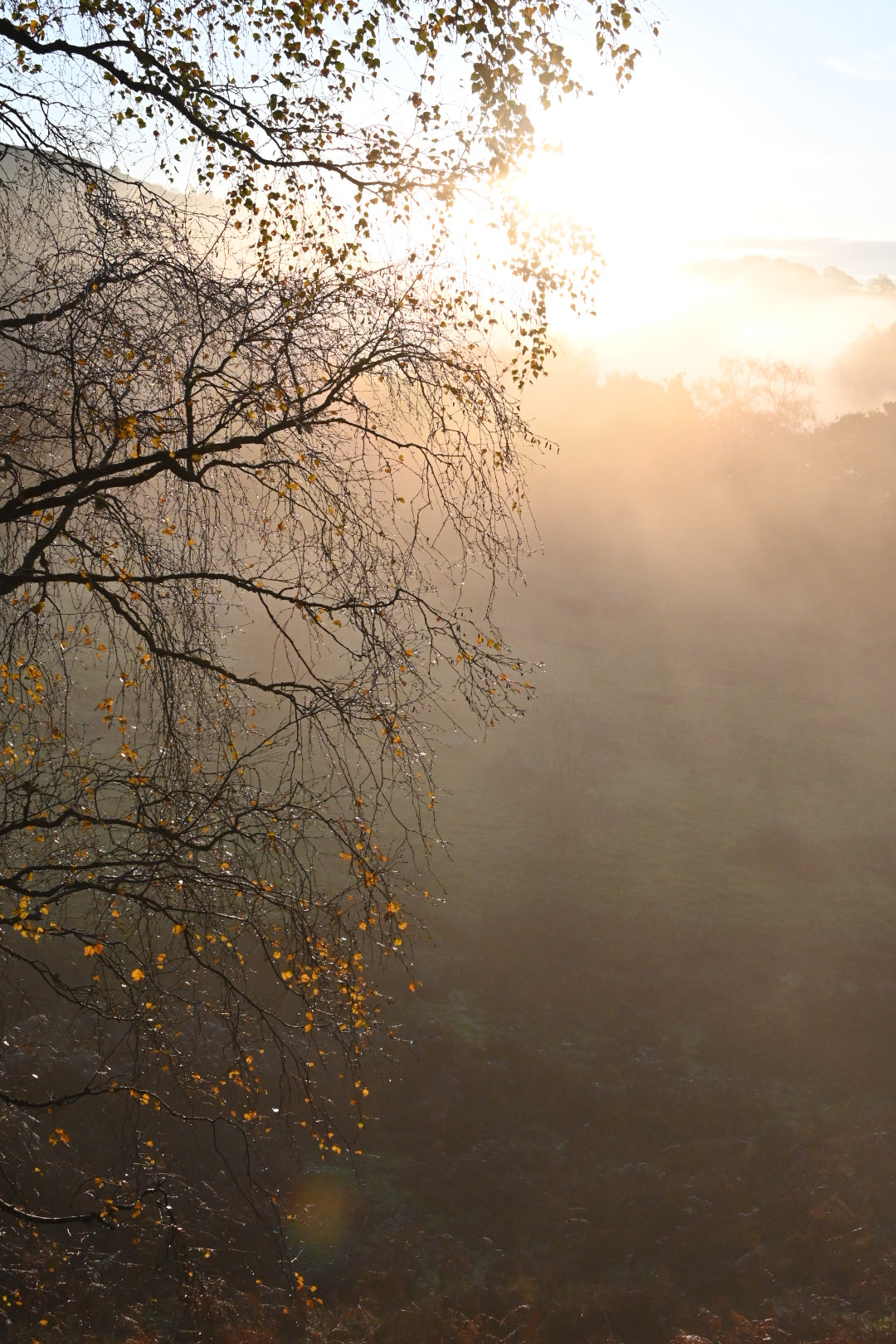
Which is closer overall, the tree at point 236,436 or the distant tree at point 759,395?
the tree at point 236,436

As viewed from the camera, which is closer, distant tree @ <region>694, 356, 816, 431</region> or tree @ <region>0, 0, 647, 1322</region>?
tree @ <region>0, 0, 647, 1322</region>

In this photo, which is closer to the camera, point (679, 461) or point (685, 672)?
point (685, 672)

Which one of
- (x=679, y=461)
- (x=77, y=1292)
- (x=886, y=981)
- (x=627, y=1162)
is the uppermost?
(x=679, y=461)

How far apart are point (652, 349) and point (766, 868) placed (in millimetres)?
60019

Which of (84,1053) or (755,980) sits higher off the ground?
(755,980)

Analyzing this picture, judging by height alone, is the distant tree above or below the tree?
above

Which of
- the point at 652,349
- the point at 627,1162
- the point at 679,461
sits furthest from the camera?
the point at 652,349

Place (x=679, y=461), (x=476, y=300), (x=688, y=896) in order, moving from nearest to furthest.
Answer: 1. (x=476, y=300)
2. (x=688, y=896)
3. (x=679, y=461)

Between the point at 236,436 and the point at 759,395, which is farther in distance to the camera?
the point at 759,395

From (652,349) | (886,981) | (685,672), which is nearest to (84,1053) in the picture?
(886,981)

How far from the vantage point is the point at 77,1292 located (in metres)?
9.88

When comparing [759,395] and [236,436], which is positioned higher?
[759,395]

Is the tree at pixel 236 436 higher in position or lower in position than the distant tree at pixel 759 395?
lower

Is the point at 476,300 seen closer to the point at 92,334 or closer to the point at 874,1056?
the point at 92,334
